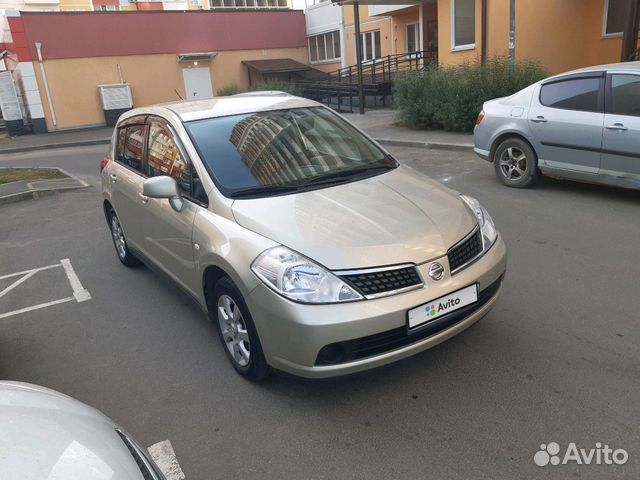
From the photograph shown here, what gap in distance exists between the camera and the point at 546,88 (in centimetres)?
714

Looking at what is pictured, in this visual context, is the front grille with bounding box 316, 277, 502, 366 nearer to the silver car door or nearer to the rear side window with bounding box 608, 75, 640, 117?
the silver car door

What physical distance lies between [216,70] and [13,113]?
10408 millimetres

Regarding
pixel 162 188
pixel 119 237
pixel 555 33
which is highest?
pixel 555 33

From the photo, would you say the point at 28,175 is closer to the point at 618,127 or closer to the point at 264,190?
the point at 264,190

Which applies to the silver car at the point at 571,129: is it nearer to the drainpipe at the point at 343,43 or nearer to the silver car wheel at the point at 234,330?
the silver car wheel at the point at 234,330

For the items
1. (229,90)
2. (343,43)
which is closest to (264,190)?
(229,90)

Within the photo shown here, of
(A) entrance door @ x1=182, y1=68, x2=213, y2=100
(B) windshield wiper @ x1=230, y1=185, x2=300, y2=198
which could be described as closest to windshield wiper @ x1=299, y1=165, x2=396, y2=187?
(B) windshield wiper @ x1=230, y1=185, x2=300, y2=198

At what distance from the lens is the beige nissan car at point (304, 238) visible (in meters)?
2.86

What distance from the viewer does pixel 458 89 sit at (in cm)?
1257

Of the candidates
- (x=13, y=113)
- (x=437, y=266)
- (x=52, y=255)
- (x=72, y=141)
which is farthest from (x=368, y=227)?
(x=13, y=113)

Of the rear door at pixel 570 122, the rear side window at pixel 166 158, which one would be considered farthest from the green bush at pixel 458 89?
the rear side window at pixel 166 158

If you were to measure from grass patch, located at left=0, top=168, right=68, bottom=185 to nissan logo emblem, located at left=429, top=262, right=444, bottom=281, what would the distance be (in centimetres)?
1095

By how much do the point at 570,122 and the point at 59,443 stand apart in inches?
262

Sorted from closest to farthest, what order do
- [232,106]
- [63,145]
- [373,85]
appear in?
[232,106] < [63,145] < [373,85]
